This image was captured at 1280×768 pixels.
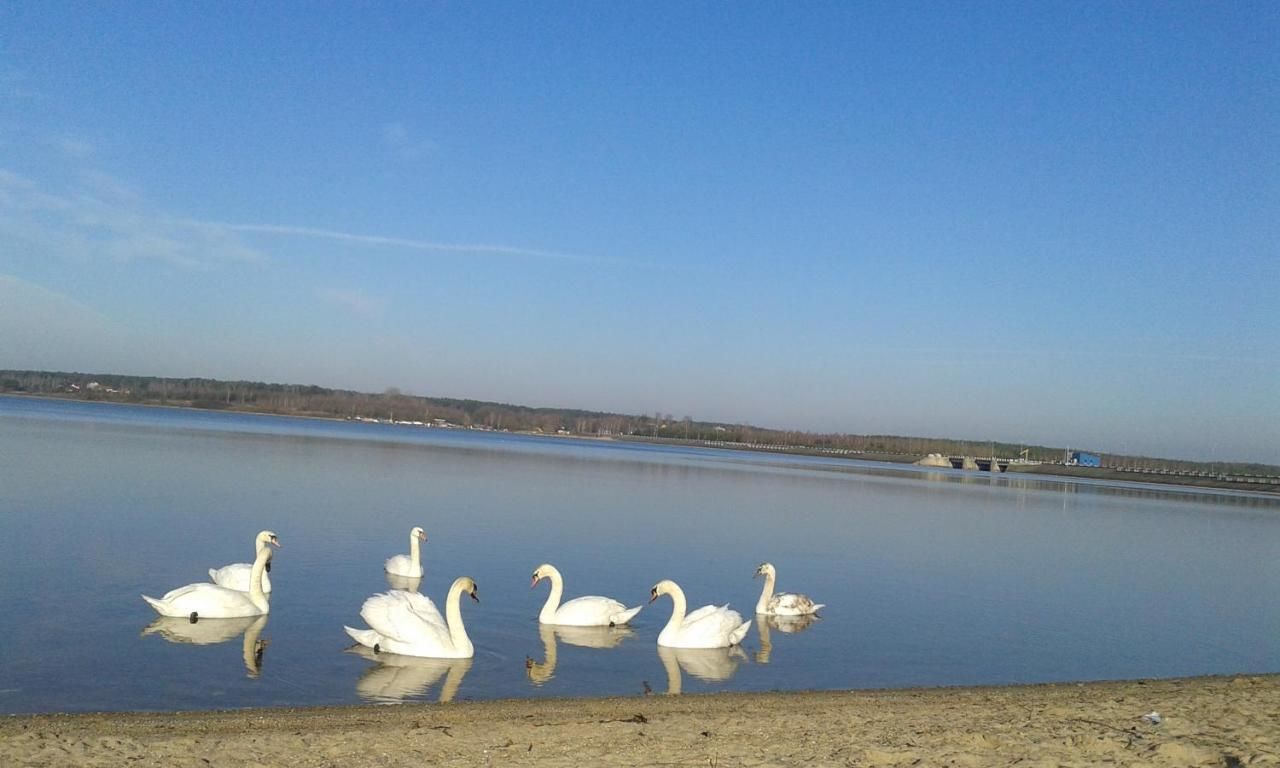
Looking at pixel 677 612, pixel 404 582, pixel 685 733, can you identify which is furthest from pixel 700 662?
pixel 404 582

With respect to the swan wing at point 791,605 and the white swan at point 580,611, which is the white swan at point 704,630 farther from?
the swan wing at point 791,605

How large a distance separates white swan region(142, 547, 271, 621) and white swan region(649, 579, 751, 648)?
15.6 feet

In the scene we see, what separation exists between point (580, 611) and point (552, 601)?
0.42 metres

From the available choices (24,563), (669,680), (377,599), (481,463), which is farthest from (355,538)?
(481,463)

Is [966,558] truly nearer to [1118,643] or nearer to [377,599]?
[1118,643]

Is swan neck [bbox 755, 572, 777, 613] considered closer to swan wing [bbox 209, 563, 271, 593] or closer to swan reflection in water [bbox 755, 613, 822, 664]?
swan reflection in water [bbox 755, 613, 822, 664]

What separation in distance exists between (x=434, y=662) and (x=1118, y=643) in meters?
9.30

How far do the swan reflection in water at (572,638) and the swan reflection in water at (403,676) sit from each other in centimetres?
78

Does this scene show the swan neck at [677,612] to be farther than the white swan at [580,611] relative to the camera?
No

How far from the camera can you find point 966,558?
2352cm

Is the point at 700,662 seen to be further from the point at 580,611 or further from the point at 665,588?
the point at 580,611

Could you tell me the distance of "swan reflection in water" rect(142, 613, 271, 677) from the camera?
11.1 m

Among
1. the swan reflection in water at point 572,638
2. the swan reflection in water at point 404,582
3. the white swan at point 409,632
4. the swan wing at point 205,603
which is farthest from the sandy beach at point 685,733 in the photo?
the swan reflection in water at point 404,582

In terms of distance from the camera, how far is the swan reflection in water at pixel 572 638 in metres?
11.3
